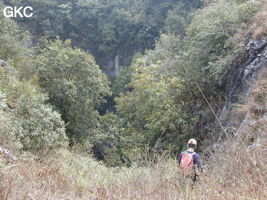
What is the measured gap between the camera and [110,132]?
1550cm

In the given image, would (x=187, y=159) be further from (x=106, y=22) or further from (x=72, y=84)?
(x=106, y=22)

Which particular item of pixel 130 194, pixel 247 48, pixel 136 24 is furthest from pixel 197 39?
pixel 136 24

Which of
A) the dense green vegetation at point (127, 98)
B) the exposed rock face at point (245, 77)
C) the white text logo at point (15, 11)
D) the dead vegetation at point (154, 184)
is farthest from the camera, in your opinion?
the white text logo at point (15, 11)

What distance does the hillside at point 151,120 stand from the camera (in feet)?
9.64

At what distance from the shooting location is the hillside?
116 inches

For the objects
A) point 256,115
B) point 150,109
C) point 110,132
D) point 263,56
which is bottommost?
point 110,132

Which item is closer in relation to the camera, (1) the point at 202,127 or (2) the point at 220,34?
(2) the point at 220,34

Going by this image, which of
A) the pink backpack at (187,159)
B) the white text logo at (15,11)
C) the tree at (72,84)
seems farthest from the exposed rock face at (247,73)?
the white text logo at (15,11)

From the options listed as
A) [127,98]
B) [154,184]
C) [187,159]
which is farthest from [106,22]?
[154,184]

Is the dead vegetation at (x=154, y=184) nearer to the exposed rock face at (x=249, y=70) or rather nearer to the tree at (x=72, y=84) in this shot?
the exposed rock face at (x=249, y=70)

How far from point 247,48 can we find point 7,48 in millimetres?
13676

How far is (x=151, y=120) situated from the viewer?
13.8 m

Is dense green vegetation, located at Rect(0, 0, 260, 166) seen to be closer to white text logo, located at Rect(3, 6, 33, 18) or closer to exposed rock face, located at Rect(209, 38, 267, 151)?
exposed rock face, located at Rect(209, 38, 267, 151)

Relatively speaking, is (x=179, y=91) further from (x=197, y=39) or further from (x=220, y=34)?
(x=220, y=34)
